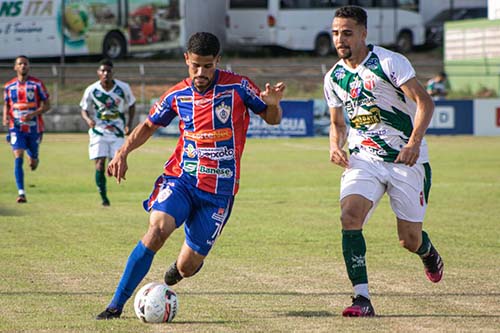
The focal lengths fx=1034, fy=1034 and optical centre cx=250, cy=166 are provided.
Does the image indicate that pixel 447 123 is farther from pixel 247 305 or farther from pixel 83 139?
pixel 247 305

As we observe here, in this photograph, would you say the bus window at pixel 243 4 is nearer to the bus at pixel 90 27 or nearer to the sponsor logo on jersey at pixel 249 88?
the bus at pixel 90 27

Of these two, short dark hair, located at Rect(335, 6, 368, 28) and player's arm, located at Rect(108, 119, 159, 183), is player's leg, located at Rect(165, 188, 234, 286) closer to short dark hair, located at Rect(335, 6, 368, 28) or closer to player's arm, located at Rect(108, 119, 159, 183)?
player's arm, located at Rect(108, 119, 159, 183)

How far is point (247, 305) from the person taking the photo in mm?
7785

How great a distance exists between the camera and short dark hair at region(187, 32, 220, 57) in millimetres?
7168

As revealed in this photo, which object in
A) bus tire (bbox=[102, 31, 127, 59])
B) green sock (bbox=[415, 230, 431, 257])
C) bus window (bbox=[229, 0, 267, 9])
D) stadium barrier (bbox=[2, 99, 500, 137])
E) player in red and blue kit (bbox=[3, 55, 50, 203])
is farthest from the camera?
bus window (bbox=[229, 0, 267, 9])

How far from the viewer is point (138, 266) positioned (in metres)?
7.00

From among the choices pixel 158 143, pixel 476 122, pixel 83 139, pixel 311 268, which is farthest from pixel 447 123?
pixel 311 268

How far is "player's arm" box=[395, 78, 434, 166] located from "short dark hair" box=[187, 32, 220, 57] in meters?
1.39

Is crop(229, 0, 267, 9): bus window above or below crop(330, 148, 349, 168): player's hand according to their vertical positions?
above

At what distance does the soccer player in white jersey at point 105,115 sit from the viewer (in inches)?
627

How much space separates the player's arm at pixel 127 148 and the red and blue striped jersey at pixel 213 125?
138mm

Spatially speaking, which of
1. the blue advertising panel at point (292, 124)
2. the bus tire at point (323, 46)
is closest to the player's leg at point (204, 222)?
the blue advertising panel at point (292, 124)

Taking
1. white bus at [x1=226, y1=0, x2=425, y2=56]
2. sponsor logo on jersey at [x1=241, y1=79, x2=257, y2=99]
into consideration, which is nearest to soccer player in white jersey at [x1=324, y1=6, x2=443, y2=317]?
sponsor logo on jersey at [x1=241, y1=79, x2=257, y2=99]

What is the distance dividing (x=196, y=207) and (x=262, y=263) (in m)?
2.63
